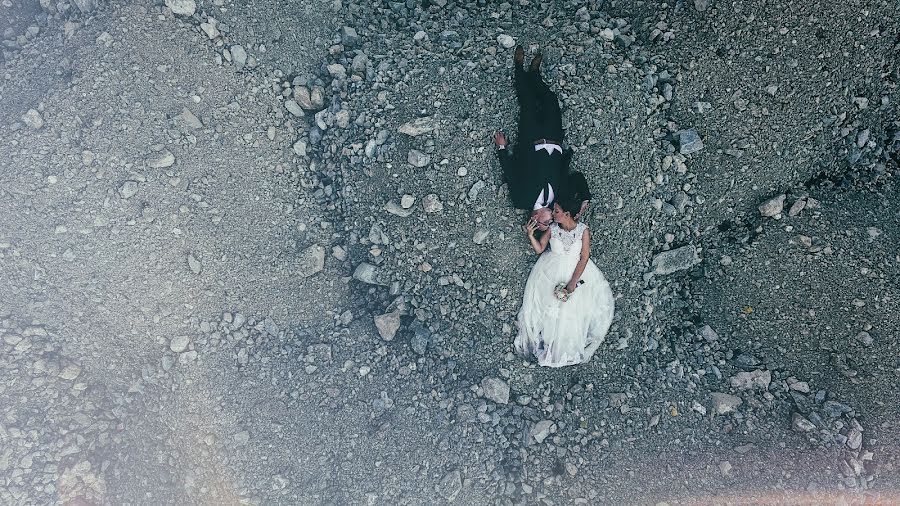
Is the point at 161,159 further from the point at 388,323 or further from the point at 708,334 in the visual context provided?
the point at 708,334

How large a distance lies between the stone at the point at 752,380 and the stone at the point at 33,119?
5098 mm

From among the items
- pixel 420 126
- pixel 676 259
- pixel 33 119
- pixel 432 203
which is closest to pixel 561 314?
pixel 676 259

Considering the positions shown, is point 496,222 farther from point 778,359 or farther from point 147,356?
point 147,356

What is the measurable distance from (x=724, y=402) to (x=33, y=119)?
5104mm

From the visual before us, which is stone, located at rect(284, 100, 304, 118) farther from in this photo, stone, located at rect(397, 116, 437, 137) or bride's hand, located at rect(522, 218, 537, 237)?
bride's hand, located at rect(522, 218, 537, 237)

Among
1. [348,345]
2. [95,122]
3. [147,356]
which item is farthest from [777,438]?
[95,122]

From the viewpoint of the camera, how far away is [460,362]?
3.80 m

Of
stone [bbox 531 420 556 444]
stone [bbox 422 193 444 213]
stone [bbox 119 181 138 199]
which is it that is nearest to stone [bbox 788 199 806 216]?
stone [bbox 531 420 556 444]

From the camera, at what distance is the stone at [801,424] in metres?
3.41

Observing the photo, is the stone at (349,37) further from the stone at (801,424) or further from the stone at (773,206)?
the stone at (801,424)

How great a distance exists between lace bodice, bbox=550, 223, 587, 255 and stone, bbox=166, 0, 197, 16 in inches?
115

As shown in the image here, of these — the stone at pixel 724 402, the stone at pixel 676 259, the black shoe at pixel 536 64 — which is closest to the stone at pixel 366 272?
the black shoe at pixel 536 64

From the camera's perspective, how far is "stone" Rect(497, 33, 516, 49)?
12.1ft

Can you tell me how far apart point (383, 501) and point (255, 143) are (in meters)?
2.72
